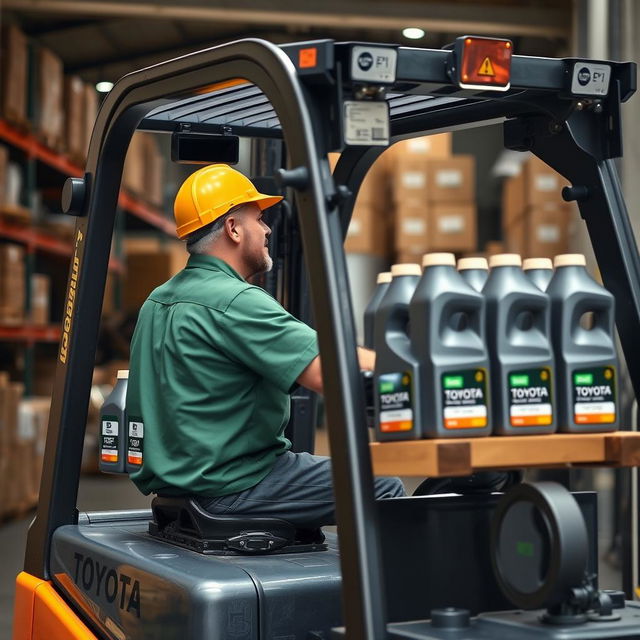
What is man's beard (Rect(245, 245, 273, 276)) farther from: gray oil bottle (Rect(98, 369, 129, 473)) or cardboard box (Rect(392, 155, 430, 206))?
cardboard box (Rect(392, 155, 430, 206))

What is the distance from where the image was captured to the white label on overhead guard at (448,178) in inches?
460

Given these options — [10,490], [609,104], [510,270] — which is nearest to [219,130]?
[609,104]

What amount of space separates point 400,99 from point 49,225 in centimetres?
893

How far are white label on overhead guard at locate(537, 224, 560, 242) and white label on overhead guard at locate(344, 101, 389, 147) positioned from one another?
9217 millimetres

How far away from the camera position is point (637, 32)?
827 centimetres

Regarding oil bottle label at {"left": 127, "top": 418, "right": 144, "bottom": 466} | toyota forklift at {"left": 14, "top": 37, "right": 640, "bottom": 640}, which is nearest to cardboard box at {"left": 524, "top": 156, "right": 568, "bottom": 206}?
toyota forklift at {"left": 14, "top": 37, "right": 640, "bottom": 640}

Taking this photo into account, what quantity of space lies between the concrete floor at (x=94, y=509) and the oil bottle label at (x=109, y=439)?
9.68ft

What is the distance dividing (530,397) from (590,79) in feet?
2.76

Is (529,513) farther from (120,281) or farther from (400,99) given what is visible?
(120,281)

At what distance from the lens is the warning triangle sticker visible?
2498mm

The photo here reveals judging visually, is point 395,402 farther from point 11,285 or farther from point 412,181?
point 412,181

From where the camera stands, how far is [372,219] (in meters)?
11.8

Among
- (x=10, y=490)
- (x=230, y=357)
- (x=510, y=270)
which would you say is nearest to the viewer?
(x=510, y=270)

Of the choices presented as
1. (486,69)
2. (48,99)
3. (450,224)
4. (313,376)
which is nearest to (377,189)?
(450,224)
